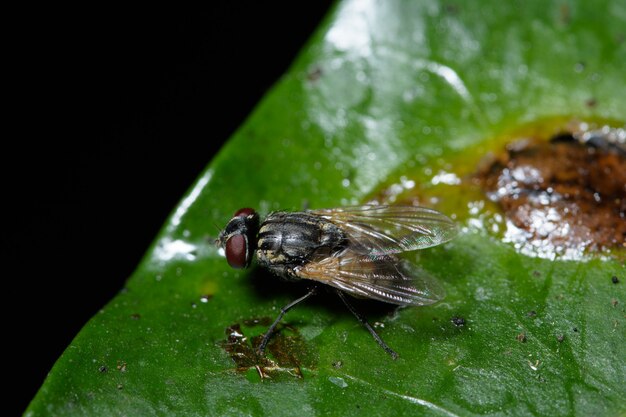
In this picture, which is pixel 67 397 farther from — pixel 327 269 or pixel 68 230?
pixel 68 230

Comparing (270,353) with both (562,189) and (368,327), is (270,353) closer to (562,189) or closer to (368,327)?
(368,327)

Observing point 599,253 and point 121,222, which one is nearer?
point 599,253

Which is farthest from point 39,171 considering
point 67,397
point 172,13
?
point 67,397

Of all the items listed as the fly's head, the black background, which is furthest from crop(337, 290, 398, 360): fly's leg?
the black background

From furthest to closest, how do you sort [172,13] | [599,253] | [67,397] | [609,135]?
[172,13] → [609,135] → [599,253] → [67,397]

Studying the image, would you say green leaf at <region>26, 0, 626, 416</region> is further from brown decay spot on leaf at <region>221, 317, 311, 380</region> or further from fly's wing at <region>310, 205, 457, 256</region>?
fly's wing at <region>310, 205, 457, 256</region>

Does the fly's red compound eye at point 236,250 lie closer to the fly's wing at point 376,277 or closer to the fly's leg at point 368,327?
the fly's wing at point 376,277

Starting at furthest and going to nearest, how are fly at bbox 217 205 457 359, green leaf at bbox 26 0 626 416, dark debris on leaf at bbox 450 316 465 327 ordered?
fly at bbox 217 205 457 359, dark debris on leaf at bbox 450 316 465 327, green leaf at bbox 26 0 626 416

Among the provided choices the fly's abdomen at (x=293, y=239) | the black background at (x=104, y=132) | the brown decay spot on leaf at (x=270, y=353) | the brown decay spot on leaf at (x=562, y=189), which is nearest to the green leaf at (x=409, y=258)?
the brown decay spot on leaf at (x=270, y=353)
